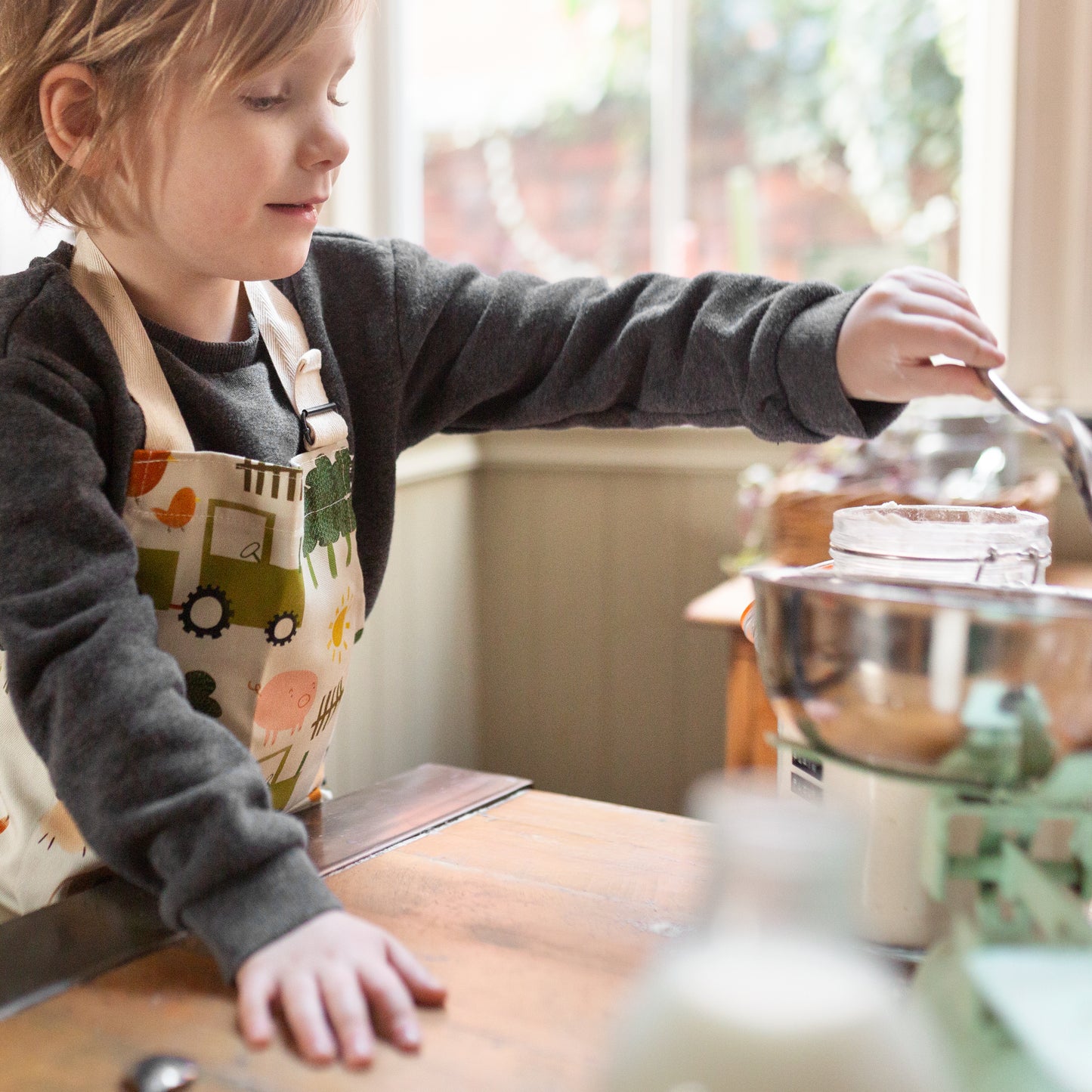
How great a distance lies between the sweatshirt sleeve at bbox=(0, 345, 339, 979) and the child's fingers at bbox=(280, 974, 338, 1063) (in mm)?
33

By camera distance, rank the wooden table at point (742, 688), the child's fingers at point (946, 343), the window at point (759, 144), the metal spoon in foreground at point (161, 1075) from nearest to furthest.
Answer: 1. the metal spoon in foreground at point (161, 1075)
2. the child's fingers at point (946, 343)
3. the wooden table at point (742, 688)
4. the window at point (759, 144)

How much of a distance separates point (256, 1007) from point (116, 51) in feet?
1.90

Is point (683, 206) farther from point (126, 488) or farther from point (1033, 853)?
point (1033, 853)

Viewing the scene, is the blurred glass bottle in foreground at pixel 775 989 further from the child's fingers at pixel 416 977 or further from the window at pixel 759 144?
the window at pixel 759 144

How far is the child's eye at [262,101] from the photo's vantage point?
29.6 inches

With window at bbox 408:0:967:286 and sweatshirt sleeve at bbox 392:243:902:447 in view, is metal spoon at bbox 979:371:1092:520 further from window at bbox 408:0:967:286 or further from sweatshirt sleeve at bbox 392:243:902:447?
window at bbox 408:0:967:286

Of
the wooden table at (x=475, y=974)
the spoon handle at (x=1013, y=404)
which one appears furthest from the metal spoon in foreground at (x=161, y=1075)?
the spoon handle at (x=1013, y=404)

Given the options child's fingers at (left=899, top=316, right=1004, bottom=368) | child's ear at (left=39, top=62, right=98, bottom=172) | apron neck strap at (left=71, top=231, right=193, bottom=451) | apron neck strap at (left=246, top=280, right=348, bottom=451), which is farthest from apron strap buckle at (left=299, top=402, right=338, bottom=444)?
child's fingers at (left=899, top=316, right=1004, bottom=368)

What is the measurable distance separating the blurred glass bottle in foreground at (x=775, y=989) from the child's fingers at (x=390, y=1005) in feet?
0.57

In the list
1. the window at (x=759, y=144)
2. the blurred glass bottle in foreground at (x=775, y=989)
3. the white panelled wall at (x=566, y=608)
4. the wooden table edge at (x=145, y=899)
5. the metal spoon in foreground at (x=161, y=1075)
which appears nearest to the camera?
the blurred glass bottle in foreground at (x=775, y=989)

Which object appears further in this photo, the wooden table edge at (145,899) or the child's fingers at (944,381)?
the child's fingers at (944,381)

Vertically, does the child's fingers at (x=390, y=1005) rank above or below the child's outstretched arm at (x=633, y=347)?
below

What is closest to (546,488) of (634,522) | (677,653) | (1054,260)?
(634,522)

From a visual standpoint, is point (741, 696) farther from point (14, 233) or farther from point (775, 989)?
point (775, 989)
